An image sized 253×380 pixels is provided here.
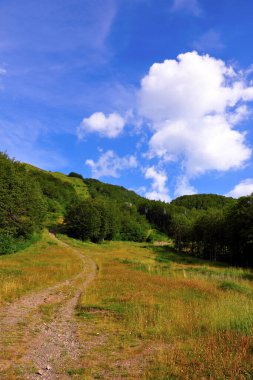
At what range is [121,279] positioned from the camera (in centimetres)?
2745

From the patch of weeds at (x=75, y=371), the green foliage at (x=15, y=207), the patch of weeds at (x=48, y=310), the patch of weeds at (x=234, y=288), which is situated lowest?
the patch of weeds at (x=48, y=310)

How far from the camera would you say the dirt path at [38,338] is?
8.19 m

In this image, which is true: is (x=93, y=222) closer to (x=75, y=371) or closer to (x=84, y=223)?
(x=84, y=223)

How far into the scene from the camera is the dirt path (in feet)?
26.9

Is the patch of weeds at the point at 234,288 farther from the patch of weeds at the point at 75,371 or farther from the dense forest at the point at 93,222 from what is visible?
the dense forest at the point at 93,222

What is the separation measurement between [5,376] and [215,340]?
6629 millimetres

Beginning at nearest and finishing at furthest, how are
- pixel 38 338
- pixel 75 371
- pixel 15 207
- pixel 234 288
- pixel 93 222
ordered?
pixel 75 371 < pixel 38 338 < pixel 234 288 < pixel 15 207 < pixel 93 222

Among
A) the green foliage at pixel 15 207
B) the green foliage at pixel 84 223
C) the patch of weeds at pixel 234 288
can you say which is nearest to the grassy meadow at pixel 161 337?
the patch of weeds at pixel 234 288

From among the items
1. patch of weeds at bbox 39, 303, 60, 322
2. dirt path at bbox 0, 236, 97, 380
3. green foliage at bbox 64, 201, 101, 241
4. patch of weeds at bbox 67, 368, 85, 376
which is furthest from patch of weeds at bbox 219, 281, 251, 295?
green foliage at bbox 64, 201, 101, 241

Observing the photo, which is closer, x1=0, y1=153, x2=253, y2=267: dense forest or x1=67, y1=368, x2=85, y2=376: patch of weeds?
x1=67, y1=368, x2=85, y2=376: patch of weeds

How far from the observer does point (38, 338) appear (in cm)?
1102

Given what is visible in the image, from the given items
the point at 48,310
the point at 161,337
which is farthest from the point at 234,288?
the point at 48,310

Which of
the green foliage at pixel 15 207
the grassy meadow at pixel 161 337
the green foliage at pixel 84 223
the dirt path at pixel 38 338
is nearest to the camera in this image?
the dirt path at pixel 38 338

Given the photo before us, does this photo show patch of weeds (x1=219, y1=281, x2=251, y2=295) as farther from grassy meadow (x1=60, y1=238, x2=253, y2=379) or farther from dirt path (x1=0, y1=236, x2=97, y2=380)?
dirt path (x1=0, y1=236, x2=97, y2=380)
